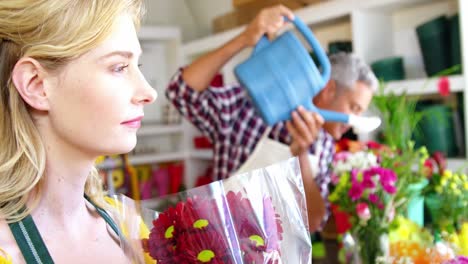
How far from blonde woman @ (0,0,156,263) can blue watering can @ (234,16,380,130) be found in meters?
0.59

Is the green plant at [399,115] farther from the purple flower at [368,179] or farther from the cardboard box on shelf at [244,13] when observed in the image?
the cardboard box on shelf at [244,13]

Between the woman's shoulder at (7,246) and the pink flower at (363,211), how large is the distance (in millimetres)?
818

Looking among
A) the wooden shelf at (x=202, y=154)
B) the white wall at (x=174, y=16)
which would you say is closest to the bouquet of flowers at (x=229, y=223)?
the wooden shelf at (x=202, y=154)

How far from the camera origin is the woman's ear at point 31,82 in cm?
67

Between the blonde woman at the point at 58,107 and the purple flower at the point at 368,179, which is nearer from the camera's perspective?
the blonde woman at the point at 58,107

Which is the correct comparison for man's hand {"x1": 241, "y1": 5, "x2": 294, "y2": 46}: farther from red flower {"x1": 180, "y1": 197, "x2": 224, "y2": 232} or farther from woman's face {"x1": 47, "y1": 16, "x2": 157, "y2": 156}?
red flower {"x1": 180, "y1": 197, "x2": 224, "y2": 232}

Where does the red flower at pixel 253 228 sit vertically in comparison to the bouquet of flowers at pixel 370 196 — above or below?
above

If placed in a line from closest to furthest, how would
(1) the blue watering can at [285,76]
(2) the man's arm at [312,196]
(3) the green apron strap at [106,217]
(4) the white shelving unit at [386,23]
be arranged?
1. (3) the green apron strap at [106,217]
2. (1) the blue watering can at [285,76]
3. (2) the man's arm at [312,196]
4. (4) the white shelving unit at [386,23]

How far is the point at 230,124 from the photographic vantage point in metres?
1.77

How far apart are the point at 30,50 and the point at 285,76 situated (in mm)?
692

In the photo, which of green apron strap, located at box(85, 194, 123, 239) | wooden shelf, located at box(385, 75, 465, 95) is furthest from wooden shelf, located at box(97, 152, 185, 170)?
green apron strap, located at box(85, 194, 123, 239)

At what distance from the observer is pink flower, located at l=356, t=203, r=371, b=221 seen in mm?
1247

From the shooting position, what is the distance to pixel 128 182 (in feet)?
10.2

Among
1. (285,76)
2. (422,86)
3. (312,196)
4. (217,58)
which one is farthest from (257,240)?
(422,86)
